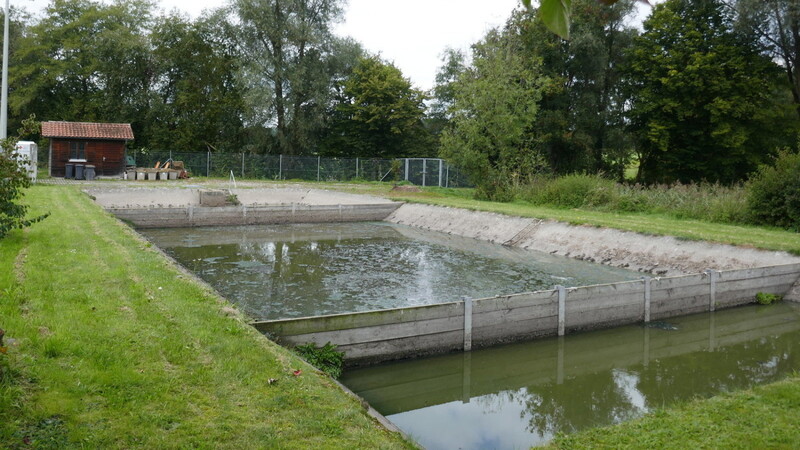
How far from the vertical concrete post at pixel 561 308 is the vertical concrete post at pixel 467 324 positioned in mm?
1590

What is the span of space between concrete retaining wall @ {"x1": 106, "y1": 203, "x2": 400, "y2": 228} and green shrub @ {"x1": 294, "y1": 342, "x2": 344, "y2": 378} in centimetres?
1557

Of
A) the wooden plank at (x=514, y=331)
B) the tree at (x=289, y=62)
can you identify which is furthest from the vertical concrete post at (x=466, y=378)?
the tree at (x=289, y=62)

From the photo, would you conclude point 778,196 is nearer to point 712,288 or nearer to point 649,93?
point 712,288

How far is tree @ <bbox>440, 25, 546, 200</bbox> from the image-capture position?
2612 cm

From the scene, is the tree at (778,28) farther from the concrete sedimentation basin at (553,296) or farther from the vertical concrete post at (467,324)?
the vertical concrete post at (467,324)

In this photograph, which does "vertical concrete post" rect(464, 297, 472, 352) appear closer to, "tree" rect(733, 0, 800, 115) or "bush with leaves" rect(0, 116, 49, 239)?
"bush with leaves" rect(0, 116, 49, 239)

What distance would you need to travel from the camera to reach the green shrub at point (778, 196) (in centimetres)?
1538

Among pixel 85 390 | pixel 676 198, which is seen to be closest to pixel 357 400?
pixel 85 390

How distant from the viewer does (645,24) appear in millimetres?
32531

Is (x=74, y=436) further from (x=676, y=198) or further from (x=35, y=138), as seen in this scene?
(x=35, y=138)

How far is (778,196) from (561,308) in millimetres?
10594

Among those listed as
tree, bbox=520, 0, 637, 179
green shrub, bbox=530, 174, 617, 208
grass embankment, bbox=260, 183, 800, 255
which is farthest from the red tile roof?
green shrub, bbox=530, 174, 617, 208

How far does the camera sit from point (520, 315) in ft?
28.2

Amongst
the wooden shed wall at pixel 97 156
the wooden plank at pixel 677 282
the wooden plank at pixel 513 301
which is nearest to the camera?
the wooden plank at pixel 513 301
